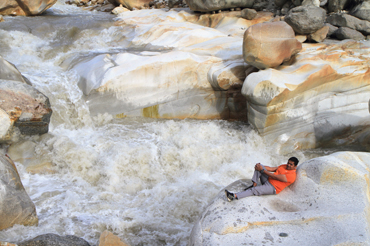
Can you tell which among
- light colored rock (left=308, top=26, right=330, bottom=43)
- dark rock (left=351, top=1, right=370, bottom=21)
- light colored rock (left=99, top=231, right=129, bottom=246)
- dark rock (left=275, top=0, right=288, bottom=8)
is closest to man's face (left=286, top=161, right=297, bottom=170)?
light colored rock (left=99, top=231, right=129, bottom=246)

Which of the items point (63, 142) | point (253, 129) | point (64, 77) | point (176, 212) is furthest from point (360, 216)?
point (64, 77)

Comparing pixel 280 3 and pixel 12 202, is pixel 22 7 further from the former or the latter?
pixel 12 202

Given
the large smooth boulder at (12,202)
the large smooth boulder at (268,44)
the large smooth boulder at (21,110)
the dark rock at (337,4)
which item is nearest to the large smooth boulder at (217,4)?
the dark rock at (337,4)

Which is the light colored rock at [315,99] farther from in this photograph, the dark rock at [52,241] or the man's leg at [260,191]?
the dark rock at [52,241]

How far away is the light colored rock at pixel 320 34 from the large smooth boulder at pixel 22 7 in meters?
8.27

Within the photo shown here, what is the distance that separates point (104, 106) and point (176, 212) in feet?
10.3

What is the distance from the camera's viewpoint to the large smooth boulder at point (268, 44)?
615cm

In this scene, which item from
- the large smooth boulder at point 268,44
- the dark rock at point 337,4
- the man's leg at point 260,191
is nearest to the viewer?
the man's leg at point 260,191

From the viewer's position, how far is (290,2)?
9.42 m

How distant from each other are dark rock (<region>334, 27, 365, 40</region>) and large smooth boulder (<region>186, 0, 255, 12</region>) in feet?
11.0

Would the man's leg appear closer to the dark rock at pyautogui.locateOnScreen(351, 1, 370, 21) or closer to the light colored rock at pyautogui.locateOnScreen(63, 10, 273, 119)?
the light colored rock at pyautogui.locateOnScreen(63, 10, 273, 119)

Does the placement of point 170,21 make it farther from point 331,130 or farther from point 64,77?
point 331,130

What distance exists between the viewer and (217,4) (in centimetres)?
1002

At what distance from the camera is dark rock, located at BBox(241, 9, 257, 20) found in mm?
9477
